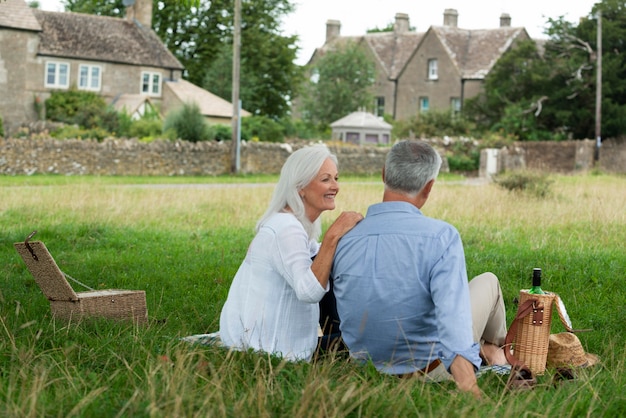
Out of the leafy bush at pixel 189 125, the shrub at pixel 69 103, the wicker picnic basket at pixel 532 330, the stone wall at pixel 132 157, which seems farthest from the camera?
the shrub at pixel 69 103

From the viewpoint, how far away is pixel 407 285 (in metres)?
4.98

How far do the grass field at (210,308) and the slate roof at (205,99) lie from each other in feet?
99.5

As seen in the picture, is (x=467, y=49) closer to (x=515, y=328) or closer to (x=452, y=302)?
(x=515, y=328)

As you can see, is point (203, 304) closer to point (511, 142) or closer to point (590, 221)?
point (590, 221)

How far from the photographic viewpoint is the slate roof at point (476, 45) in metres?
63.5

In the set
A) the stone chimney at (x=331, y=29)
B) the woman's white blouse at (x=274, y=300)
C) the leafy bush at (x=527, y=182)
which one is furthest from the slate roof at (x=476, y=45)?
the woman's white blouse at (x=274, y=300)

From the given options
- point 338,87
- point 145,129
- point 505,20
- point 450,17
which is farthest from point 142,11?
point 505,20

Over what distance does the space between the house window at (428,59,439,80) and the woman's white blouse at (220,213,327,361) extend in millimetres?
61496

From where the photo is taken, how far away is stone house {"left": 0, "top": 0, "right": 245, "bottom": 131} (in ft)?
161

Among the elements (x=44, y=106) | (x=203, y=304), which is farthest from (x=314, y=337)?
(x=44, y=106)

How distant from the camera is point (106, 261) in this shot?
1096cm

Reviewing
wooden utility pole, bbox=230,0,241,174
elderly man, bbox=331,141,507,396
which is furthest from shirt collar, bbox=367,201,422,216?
wooden utility pole, bbox=230,0,241,174

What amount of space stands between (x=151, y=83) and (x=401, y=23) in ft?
90.4

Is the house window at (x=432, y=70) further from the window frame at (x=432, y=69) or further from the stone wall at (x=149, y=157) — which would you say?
the stone wall at (x=149, y=157)
